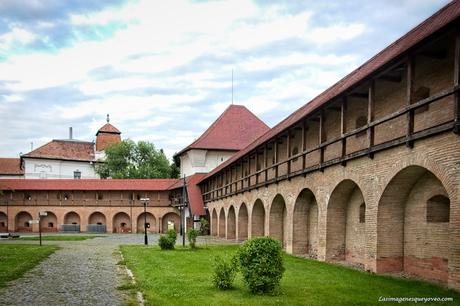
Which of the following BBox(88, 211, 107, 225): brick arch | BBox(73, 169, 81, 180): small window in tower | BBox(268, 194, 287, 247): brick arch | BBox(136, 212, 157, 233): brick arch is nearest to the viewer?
BBox(268, 194, 287, 247): brick arch

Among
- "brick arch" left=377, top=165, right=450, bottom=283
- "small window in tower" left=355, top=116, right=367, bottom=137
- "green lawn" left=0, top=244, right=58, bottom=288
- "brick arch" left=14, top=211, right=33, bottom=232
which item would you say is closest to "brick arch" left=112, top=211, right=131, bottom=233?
"brick arch" left=14, top=211, right=33, bottom=232

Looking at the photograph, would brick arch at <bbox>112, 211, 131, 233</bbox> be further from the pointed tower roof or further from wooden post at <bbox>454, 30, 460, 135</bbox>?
wooden post at <bbox>454, 30, 460, 135</bbox>

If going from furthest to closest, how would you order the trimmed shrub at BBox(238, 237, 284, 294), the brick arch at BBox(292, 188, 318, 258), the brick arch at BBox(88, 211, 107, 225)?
the brick arch at BBox(88, 211, 107, 225) < the brick arch at BBox(292, 188, 318, 258) < the trimmed shrub at BBox(238, 237, 284, 294)

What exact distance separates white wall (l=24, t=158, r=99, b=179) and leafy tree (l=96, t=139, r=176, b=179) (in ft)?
9.39

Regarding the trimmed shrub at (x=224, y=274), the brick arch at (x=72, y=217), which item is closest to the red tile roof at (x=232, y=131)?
the brick arch at (x=72, y=217)

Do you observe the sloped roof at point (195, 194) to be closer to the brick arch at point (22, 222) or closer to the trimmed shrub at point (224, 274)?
the brick arch at point (22, 222)

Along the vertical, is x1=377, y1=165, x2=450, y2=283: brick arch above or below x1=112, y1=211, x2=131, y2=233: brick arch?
above

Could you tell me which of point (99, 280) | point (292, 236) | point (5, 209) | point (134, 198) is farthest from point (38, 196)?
point (99, 280)

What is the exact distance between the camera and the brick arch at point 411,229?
11.1m

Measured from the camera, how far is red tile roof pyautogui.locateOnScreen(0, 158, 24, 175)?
2601 inches

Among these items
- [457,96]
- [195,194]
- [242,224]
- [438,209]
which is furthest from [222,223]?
[457,96]

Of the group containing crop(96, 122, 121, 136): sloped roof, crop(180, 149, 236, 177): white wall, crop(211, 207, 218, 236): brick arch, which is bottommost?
crop(211, 207, 218, 236): brick arch

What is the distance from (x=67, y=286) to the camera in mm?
11273

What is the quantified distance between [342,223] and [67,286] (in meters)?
8.59
